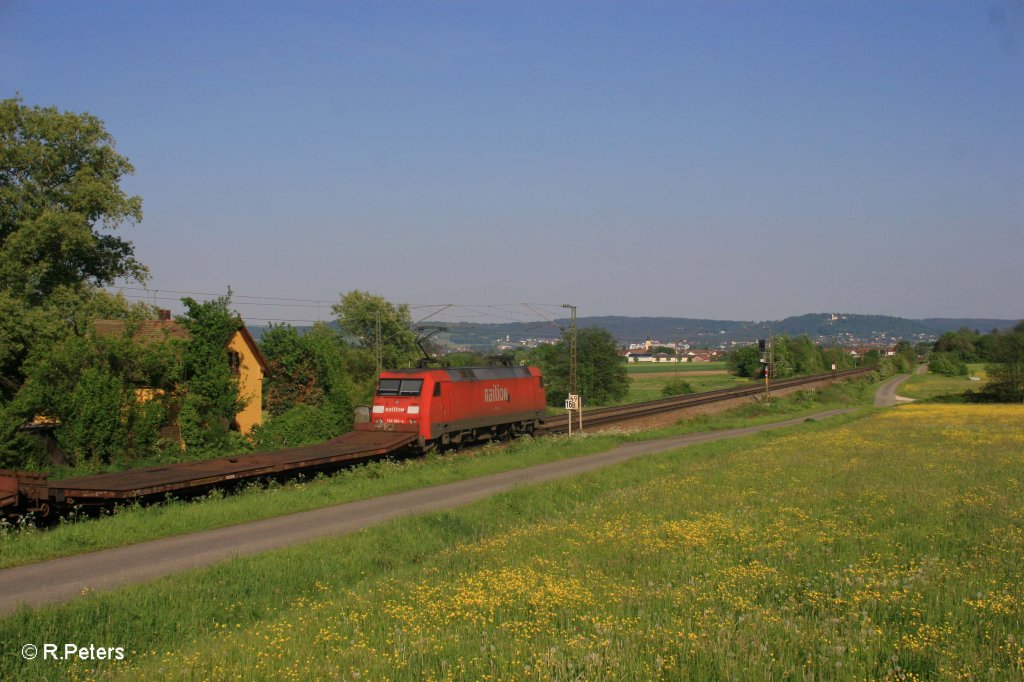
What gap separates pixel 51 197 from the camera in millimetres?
36625

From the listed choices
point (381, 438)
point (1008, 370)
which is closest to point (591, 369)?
point (1008, 370)

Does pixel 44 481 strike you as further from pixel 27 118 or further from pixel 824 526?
pixel 27 118

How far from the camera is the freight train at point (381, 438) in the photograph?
1720 cm

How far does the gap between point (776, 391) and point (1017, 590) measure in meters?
69.9

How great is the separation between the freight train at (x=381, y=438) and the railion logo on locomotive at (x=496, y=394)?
0.14ft

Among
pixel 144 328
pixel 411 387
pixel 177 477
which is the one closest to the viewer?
pixel 177 477

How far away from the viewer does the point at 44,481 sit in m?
17.2

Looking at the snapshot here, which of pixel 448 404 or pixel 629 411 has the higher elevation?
pixel 448 404

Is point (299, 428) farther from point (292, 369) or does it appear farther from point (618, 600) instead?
point (618, 600)

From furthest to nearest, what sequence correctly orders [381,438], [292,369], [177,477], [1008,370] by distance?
[1008,370]
[292,369]
[381,438]
[177,477]

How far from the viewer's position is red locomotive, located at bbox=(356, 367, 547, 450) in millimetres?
29297

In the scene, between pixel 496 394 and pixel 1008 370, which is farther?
pixel 1008 370

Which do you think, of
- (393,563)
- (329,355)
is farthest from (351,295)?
(393,563)

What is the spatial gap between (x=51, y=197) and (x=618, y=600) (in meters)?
37.2
